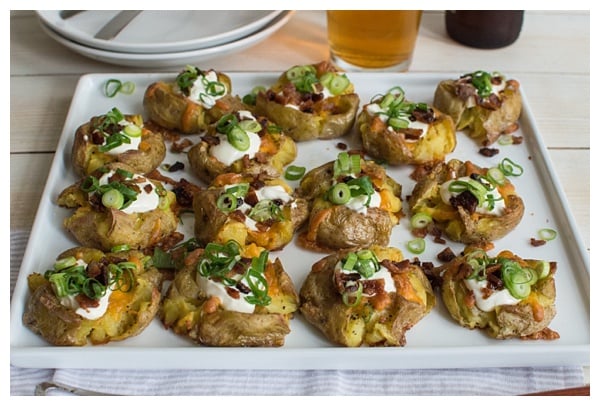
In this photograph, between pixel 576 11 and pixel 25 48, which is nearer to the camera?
pixel 25 48

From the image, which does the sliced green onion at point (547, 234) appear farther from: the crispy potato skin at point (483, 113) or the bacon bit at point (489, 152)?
the crispy potato skin at point (483, 113)

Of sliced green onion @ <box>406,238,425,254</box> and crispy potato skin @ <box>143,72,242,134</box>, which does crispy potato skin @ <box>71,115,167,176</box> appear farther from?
sliced green onion @ <box>406,238,425,254</box>

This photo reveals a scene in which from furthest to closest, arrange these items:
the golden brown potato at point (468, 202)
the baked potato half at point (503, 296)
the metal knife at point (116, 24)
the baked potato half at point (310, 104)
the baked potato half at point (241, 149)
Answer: the metal knife at point (116, 24)
the baked potato half at point (310, 104)
the baked potato half at point (241, 149)
the golden brown potato at point (468, 202)
the baked potato half at point (503, 296)

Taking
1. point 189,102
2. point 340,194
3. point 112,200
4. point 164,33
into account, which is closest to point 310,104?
point 189,102

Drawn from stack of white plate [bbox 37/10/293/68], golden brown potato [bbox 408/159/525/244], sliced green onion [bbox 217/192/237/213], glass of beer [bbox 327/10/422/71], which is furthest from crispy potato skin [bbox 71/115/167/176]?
glass of beer [bbox 327/10/422/71]

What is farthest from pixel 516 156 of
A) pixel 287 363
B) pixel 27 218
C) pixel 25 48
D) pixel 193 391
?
pixel 25 48

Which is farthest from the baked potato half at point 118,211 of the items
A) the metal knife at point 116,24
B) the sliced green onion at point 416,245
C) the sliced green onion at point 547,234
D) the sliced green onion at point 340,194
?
the sliced green onion at point 547,234

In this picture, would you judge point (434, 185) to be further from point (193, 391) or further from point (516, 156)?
point (193, 391)
